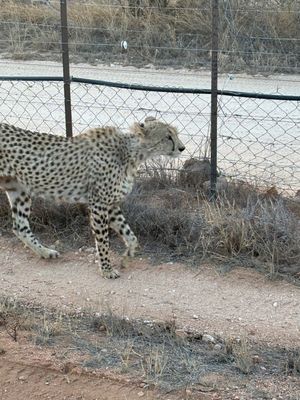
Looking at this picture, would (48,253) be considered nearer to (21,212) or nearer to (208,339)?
(21,212)

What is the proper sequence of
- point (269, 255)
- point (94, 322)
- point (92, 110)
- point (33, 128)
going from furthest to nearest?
1. point (92, 110)
2. point (33, 128)
3. point (269, 255)
4. point (94, 322)

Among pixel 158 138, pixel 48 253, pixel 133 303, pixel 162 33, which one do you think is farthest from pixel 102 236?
pixel 162 33

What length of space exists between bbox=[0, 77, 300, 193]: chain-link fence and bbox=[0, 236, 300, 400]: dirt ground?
1424 mm

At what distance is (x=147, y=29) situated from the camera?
435 inches

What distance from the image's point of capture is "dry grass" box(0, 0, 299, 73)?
10352mm

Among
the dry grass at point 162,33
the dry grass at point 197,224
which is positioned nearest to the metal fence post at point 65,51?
the dry grass at point 197,224

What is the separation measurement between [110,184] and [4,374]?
1561mm

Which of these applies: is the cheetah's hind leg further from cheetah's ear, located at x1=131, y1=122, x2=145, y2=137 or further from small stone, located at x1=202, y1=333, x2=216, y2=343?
small stone, located at x1=202, y1=333, x2=216, y2=343

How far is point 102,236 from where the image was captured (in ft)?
17.2

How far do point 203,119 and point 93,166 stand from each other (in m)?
3.58

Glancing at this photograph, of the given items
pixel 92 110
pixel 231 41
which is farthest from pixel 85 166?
pixel 231 41

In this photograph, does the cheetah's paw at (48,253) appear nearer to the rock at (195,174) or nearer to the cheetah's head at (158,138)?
the cheetah's head at (158,138)

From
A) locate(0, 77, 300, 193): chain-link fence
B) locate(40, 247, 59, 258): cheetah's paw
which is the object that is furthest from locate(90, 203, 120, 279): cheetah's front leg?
locate(0, 77, 300, 193): chain-link fence

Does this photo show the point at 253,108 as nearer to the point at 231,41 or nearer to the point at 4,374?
the point at 231,41
